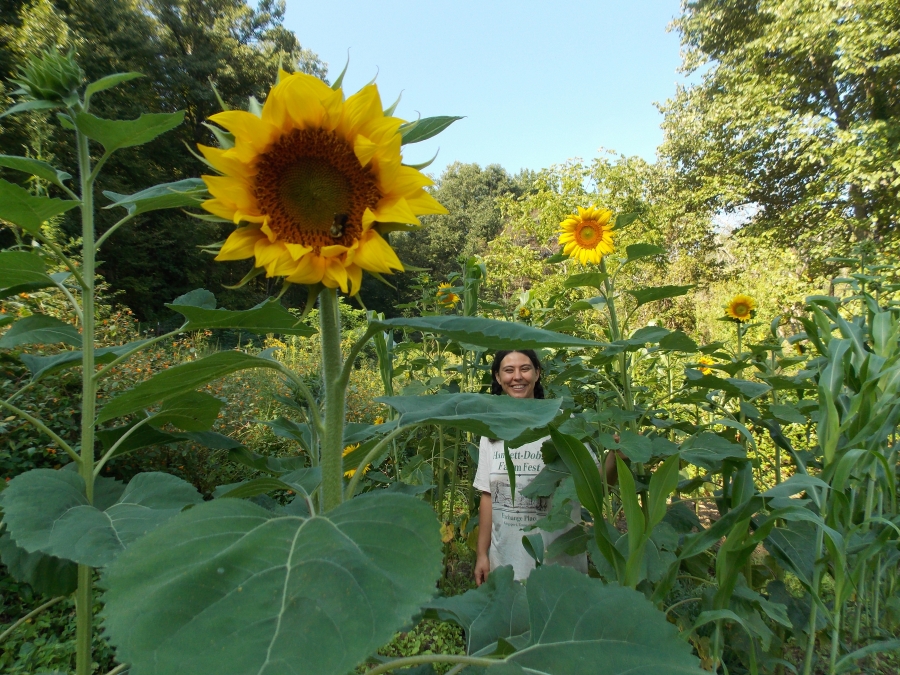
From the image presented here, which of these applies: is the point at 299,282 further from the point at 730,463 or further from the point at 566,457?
the point at 730,463

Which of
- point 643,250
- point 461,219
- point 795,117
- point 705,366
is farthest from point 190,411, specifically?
point 461,219

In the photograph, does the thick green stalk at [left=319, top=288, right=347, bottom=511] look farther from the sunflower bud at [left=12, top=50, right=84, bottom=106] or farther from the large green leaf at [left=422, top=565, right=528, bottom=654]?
the sunflower bud at [left=12, top=50, right=84, bottom=106]

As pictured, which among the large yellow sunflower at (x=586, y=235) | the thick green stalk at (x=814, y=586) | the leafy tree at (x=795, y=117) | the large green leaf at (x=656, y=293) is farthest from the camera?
the leafy tree at (x=795, y=117)

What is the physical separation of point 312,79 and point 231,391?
13.9 feet

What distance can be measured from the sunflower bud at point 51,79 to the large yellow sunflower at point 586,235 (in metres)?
2.34

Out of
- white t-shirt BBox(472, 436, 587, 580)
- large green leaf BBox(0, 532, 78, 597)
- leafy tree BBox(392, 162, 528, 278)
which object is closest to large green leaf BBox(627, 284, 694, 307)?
white t-shirt BBox(472, 436, 587, 580)

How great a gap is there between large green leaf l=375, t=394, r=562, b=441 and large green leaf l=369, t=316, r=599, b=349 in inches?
3.3

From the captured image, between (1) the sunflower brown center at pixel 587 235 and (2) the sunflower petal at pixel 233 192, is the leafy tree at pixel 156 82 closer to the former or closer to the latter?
(1) the sunflower brown center at pixel 587 235

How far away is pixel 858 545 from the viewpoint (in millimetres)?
1628

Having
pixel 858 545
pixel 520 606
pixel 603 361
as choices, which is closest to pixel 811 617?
pixel 858 545

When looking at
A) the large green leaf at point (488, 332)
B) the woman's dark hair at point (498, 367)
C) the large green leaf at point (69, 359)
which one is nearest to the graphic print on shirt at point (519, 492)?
the woman's dark hair at point (498, 367)

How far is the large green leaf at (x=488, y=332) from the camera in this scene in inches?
22.5

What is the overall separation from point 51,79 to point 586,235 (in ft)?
8.29

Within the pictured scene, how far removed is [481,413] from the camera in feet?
2.11
